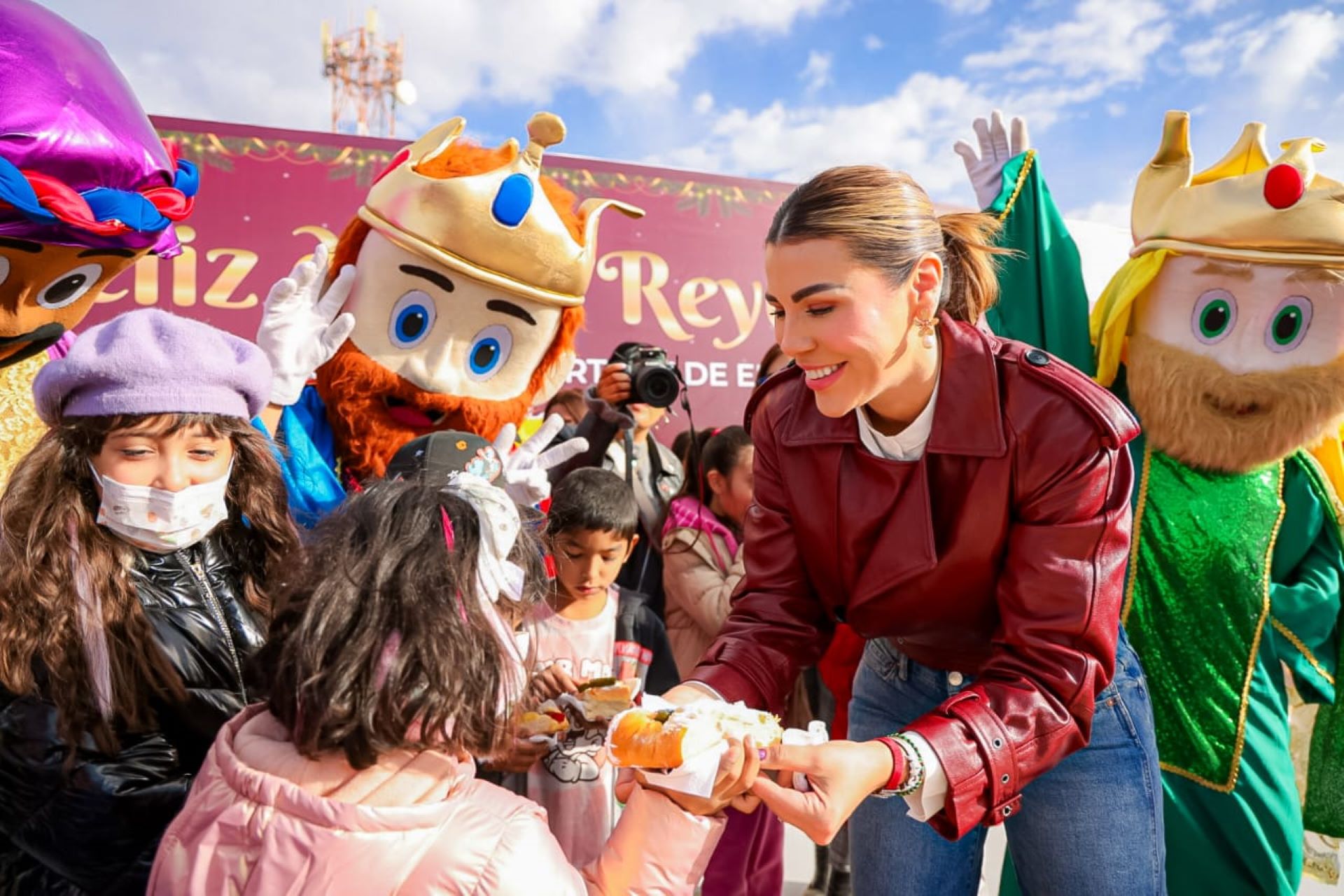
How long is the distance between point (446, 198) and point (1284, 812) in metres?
2.46

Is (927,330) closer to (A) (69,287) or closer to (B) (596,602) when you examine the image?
(B) (596,602)

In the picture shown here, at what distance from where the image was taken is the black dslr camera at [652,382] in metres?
3.03

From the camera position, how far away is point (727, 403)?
5.81 meters

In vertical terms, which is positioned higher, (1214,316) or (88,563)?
(1214,316)

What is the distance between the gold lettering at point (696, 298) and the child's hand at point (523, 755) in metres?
3.91

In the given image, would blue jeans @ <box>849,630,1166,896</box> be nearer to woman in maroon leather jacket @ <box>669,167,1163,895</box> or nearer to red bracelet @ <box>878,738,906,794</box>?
woman in maroon leather jacket @ <box>669,167,1163,895</box>

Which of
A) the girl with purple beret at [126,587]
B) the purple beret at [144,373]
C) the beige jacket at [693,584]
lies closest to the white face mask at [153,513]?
the girl with purple beret at [126,587]

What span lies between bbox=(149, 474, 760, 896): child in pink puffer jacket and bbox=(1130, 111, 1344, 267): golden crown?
82.4 inches

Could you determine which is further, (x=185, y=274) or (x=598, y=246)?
(x=598, y=246)

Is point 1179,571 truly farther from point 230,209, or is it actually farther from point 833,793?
point 230,209

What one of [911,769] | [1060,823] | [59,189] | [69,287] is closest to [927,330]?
[911,769]

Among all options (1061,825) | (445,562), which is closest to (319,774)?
(445,562)

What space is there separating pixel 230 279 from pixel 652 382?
2.90 metres

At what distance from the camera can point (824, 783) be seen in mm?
1302
